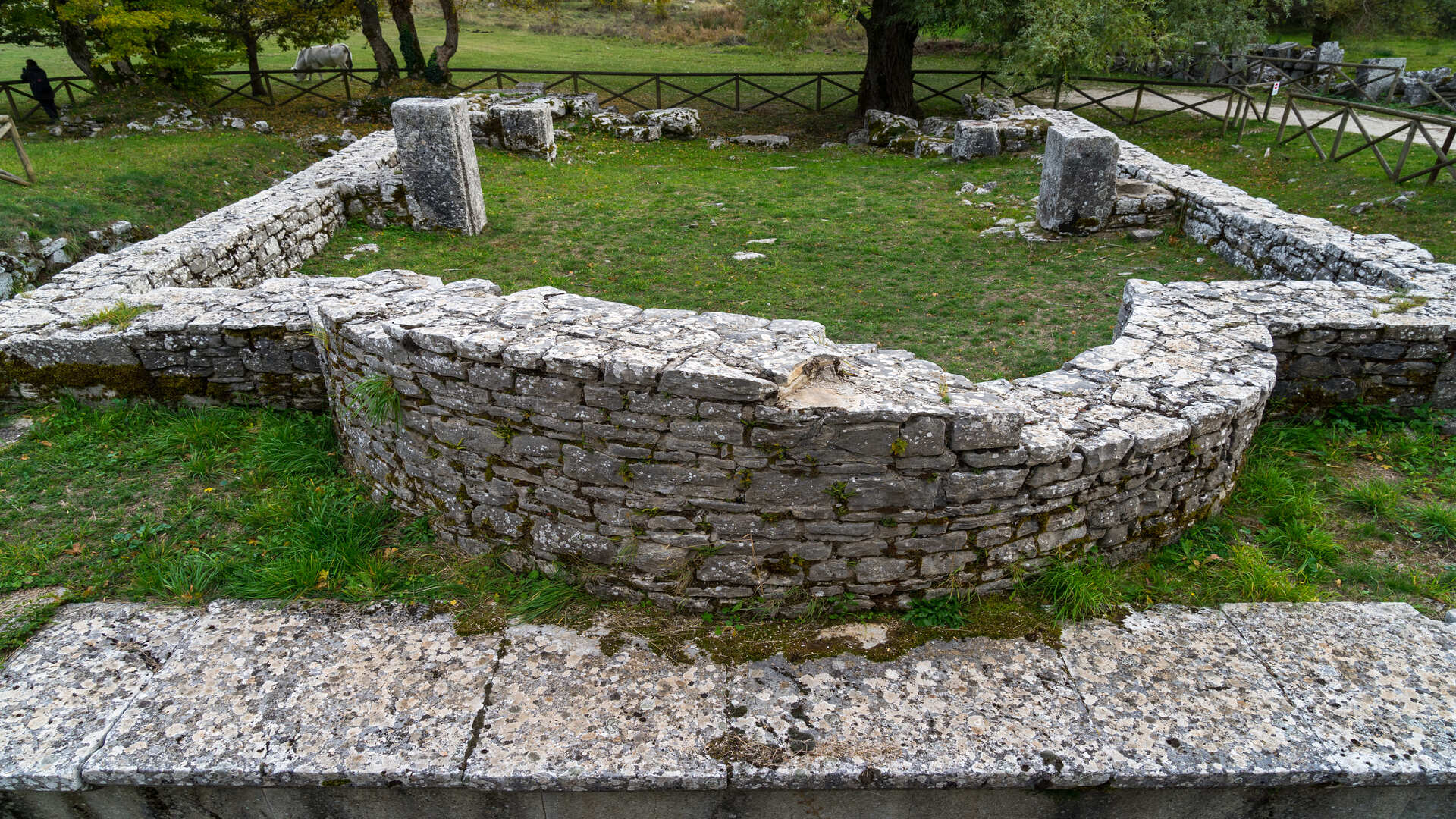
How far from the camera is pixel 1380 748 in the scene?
12.5 feet

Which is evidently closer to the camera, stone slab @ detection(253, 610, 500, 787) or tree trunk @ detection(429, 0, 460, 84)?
stone slab @ detection(253, 610, 500, 787)

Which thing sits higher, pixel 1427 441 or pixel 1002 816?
pixel 1427 441

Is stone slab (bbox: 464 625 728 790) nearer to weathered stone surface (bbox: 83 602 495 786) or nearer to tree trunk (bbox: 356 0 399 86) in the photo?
weathered stone surface (bbox: 83 602 495 786)

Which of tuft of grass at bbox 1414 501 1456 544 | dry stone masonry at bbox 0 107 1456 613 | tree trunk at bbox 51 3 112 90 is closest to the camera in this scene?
dry stone masonry at bbox 0 107 1456 613

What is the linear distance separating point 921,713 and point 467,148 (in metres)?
9.47

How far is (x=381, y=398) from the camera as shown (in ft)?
15.9

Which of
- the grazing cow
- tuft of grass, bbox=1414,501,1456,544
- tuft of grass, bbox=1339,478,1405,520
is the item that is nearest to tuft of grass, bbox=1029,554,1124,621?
tuft of grass, bbox=1339,478,1405,520

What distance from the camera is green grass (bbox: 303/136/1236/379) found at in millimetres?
7949

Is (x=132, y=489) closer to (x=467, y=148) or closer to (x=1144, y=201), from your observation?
(x=467, y=148)

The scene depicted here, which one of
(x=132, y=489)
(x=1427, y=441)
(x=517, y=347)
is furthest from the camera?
(x=1427, y=441)

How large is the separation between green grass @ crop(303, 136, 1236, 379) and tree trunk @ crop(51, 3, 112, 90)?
10.3m

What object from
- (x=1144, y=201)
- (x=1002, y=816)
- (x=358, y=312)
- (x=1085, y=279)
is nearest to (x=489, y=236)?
(x=358, y=312)

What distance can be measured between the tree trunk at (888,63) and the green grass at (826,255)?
482cm

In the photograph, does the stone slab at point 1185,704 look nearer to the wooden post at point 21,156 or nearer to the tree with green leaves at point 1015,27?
the tree with green leaves at point 1015,27
